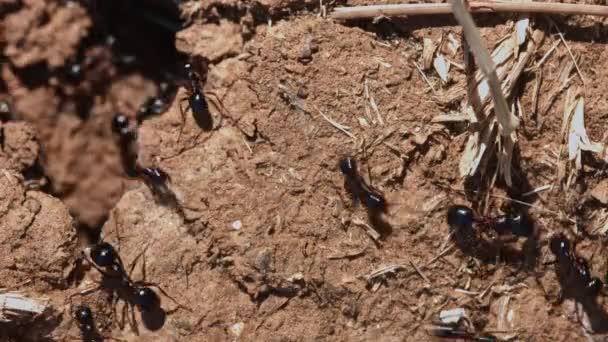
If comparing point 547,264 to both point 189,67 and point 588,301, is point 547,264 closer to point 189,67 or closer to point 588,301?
point 588,301

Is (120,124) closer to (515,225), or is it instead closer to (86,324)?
(86,324)

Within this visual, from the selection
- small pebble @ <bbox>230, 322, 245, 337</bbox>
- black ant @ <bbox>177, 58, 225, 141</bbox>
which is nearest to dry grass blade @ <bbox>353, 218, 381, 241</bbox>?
small pebble @ <bbox>230, 322, 245, 337</bbox>

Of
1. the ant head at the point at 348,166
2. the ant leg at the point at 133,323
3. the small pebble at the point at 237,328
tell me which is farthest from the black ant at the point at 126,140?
the ant head at the point at 348,166

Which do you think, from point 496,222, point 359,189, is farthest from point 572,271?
point 359,189

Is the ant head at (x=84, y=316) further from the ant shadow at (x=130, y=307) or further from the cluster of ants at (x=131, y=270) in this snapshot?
the ant shadow at (x=130, y=307)

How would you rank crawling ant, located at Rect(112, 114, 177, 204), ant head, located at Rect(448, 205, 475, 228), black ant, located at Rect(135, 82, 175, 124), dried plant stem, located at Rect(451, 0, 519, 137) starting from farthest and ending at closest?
black ant, located at Rect(135, 82, 175, 124)
crawling ant, located at Rect(112, 114, 177, 204)
ant head, located at Rect(448, 205, 475, 228)
dried plant stem, located at Rect(451, 0, 519, 137)

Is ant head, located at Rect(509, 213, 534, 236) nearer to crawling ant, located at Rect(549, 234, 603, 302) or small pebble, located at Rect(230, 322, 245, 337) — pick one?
crawling ant, located at Rect(549, 234, 603, 302)
